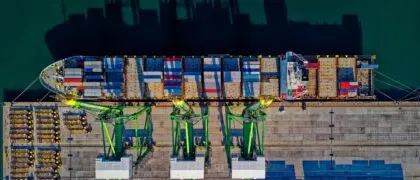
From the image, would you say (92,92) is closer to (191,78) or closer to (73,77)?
(73,77)

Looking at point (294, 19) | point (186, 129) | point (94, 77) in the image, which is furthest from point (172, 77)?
point (294, 19)

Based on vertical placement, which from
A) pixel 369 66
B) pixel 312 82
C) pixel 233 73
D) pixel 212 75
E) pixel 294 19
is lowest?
pixel 312 82

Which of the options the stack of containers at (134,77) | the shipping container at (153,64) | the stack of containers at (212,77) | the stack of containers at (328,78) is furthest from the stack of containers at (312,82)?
the stack of containers at (134,77)

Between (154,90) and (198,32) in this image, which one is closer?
(154,90)

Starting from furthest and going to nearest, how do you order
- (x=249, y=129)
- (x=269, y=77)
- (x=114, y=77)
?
(x=114, y=77) < (x=269, y=77) < (x=249, y=129)

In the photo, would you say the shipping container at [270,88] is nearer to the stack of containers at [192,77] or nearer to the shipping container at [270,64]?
the shipping container at [270,64]

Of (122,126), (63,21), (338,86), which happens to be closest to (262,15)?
(338,86)

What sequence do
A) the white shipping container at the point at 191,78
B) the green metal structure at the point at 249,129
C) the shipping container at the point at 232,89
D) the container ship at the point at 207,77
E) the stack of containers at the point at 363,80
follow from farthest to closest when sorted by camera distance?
the stack of containers at the point at 363,80 → the shipping container at the point at 232,89 → the container ship at the point at 207,77 → the white shipping container at the point at 191,78 → the green metal structure at the point at 249,129
